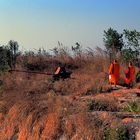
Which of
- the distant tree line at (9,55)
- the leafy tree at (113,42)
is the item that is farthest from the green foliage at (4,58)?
the leafy tree at (113,42)

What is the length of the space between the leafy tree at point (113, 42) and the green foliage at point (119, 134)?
1908 centimetres

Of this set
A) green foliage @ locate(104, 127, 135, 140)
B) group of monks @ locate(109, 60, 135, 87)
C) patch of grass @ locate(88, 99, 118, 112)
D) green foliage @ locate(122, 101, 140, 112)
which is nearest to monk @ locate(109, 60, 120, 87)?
group of monks @ locate(109, 60, 135, 87)

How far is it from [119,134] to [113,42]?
2002 cm

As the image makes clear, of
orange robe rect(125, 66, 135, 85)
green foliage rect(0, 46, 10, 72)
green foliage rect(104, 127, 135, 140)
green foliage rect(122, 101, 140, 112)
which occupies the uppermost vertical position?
green foliage rect(0, 46, 10, 72)

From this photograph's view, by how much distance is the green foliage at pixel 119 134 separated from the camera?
30.3ft

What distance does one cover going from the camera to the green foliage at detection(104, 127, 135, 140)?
923 centimetres

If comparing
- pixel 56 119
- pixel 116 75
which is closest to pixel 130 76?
pixel 116 75

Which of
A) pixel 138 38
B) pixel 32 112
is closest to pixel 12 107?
pixel 32 112

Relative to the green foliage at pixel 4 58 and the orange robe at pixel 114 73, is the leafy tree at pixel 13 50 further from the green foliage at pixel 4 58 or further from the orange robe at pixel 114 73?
the orange robe at pixel 114 73

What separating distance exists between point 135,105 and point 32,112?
2.45m

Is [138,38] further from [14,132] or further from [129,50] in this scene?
[14,132]

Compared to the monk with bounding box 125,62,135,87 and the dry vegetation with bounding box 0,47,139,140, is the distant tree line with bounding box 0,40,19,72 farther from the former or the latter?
the dry vegetation with bounding box 0,47,139,140

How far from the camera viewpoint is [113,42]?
29016 mm

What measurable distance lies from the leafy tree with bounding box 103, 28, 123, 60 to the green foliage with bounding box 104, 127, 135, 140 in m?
19.1
